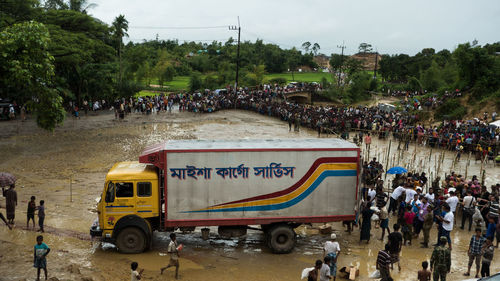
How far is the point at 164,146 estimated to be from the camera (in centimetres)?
1289

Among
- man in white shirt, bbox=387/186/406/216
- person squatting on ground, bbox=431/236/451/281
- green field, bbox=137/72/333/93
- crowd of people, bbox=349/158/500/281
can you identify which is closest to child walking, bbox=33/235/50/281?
crowd of people, bbox=349/158/500/281

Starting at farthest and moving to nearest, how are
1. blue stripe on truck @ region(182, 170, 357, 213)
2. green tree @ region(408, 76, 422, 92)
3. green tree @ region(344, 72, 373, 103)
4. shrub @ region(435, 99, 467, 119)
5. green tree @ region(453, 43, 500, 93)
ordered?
green tree @ region(344, 72, 373, 103), green tree @ region(408, 76, 422, 92), green tree @ region(453, 43, 500, 93), shrub @ region(435, 99, 467, 119), blue stripe on truck @ region(182, 170, 357, 213)

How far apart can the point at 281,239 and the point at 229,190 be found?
2336 mm

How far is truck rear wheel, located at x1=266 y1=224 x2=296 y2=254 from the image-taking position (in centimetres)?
1311

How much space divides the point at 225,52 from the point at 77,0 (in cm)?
5355

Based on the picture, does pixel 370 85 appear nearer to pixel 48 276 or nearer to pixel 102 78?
pixel 102 78

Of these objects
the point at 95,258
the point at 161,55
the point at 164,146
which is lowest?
the point at 95,258

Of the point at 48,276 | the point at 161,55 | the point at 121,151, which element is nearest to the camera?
the point at 48,276

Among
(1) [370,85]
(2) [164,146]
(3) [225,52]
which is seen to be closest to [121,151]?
(2) [164,146]

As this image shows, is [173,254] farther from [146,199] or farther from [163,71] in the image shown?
[163,71]

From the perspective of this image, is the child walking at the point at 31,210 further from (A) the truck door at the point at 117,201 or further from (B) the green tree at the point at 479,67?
(B) the green tree at the point at 479,67

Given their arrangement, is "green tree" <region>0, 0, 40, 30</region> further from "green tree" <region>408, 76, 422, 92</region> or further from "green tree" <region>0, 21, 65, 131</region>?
"green tree" <region>408, 76, 422, 92</region>

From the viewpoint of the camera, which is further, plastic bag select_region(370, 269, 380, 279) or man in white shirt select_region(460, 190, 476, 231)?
man in white shirt select_region(460, 190, 476, 231)

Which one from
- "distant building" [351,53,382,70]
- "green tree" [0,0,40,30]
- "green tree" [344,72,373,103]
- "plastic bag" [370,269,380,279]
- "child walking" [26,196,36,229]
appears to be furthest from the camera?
"distant building" [351,53,382,70]
